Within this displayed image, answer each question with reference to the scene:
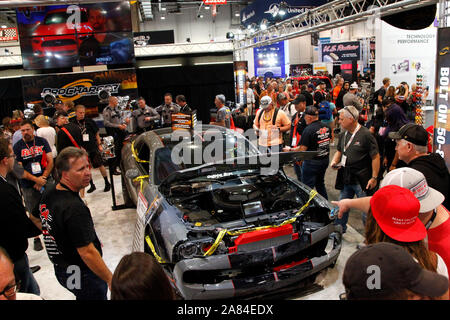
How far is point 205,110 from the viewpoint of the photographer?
1537cm

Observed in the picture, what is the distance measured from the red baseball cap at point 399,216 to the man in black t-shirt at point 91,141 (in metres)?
6.19

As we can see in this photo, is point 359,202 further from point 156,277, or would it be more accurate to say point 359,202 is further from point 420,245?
point 156,277

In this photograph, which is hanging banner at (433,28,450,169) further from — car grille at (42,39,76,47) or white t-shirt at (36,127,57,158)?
car grille at (42,39,76,47)

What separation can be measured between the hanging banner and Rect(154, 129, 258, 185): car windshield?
2.30 meters

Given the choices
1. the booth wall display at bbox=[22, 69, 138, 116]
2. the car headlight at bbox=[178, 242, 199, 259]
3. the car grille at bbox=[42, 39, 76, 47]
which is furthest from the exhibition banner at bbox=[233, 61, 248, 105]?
the car headlight at bbox=[178, 242, 199, 259]

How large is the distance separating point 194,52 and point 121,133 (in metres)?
6.11

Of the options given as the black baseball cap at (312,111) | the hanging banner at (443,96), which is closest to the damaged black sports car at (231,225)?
the black baseball cap at (312,111)

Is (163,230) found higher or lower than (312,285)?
higher

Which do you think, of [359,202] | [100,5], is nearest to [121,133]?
[100,5]

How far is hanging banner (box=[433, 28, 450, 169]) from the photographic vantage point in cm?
450

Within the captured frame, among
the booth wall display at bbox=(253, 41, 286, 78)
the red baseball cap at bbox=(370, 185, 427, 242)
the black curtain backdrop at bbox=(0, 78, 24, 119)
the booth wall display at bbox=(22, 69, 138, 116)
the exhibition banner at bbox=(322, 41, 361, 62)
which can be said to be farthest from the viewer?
the booth wall display at bbox=(253, 41, 286, 78)

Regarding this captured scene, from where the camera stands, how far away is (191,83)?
587 inches

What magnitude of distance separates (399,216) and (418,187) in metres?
0.48

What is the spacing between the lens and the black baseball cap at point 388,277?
125cm
